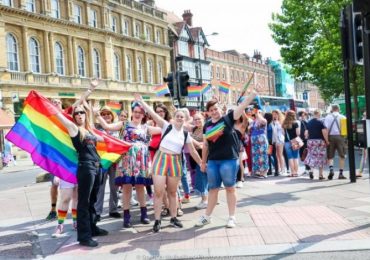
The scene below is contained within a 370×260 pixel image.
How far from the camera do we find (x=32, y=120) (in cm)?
698

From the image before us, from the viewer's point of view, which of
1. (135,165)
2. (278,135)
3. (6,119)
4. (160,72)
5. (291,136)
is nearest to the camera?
(135,165)

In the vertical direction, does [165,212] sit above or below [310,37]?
below

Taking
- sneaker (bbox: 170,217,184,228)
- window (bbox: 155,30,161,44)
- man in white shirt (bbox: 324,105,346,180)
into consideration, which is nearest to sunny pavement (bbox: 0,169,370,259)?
sneaker (bbox: 170,217,184,228)

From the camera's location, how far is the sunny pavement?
573 centimetres

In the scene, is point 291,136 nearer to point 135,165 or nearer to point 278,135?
point 278,135

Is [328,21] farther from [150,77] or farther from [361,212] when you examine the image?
[150,77]

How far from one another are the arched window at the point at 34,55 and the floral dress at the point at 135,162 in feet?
99.1

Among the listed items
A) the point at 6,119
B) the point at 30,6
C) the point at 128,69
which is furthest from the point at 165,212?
the point at 128,69

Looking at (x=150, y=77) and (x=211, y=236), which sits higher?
(x=150, y=77)

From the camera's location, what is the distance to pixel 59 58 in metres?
38.2

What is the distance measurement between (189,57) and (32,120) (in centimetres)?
5163

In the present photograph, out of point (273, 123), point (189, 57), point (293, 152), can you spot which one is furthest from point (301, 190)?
point (189, 57)

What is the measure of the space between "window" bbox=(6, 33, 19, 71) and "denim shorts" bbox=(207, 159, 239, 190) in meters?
29.8

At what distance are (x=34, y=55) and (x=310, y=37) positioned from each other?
2070 cm
